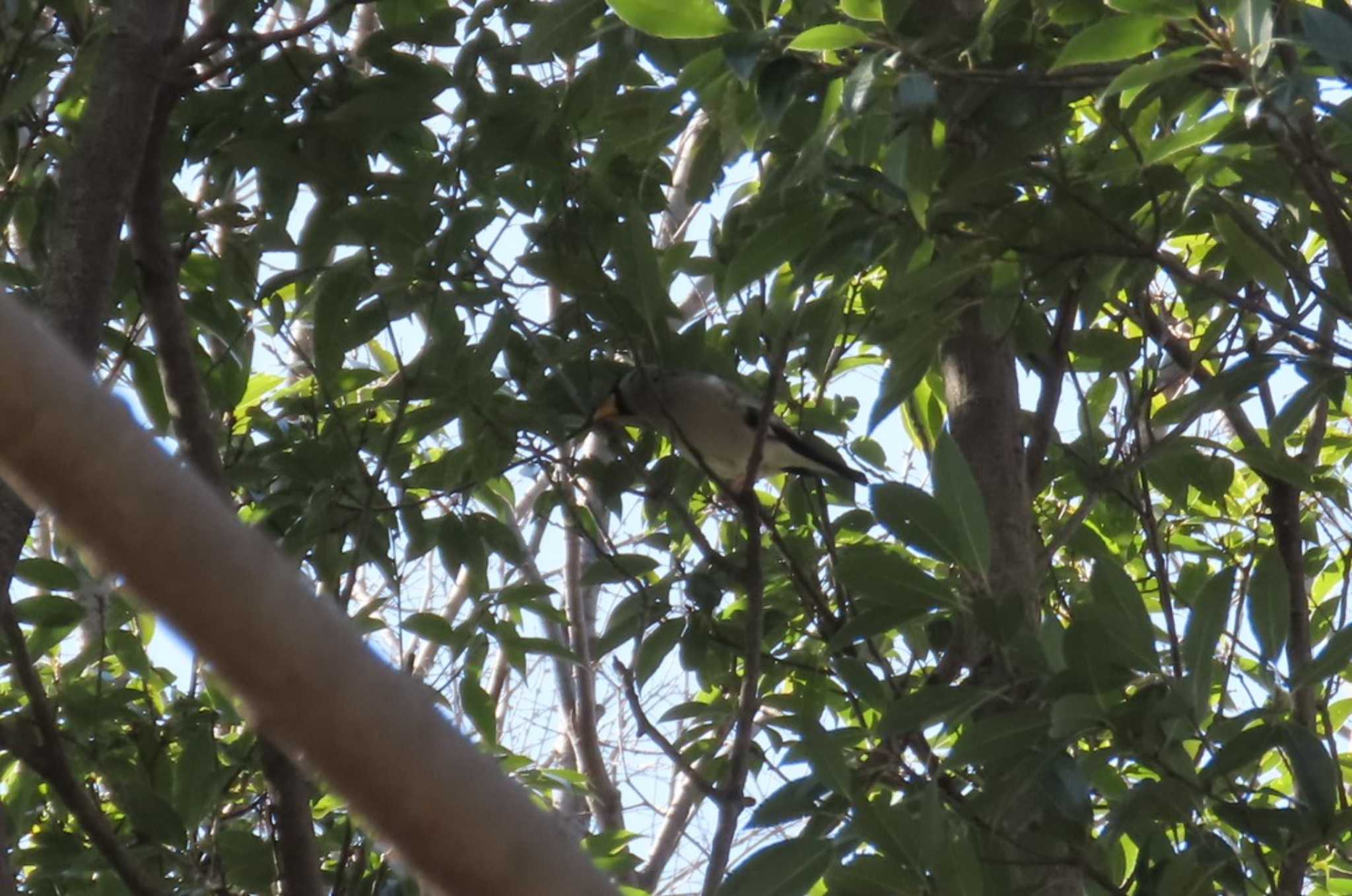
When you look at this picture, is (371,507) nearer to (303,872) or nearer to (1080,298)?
(303,872)

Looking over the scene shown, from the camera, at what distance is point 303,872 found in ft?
8.75

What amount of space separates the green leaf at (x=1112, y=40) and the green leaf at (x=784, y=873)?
3.85 ft

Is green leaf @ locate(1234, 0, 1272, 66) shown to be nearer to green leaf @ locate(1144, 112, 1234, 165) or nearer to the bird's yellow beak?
green leaf @ locate(1144, 112, 1234, 165)

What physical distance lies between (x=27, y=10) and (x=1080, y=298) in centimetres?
207

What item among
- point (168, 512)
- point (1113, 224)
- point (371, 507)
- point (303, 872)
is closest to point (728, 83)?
point (1113, 224)

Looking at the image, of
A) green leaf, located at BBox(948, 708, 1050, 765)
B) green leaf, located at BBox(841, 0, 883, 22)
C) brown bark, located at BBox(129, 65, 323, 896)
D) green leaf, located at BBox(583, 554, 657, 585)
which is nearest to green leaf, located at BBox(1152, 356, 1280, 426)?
green leaf, located at BBox(948, 708, 1050, 765)

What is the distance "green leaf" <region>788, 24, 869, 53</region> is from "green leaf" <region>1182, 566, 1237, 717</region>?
926mm

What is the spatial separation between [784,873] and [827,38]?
1202 millimetres

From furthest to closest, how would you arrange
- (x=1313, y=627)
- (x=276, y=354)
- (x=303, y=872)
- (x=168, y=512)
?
(x=276, y=354)
(x=1313, y=627)
(x=303, y=872)
(x=168, y=512)

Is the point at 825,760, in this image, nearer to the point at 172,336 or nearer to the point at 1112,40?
the point at 1112,40

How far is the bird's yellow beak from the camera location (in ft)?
10.3

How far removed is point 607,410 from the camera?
11.0 feet

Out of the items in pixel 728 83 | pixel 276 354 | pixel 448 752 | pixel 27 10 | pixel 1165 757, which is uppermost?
pixel 276 354

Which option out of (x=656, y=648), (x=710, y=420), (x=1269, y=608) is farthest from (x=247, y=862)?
(x=710, y=420)
